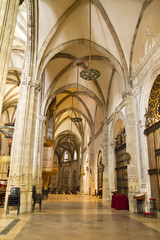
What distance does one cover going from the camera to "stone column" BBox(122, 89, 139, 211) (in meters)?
8.31

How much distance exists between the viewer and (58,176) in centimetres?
3631

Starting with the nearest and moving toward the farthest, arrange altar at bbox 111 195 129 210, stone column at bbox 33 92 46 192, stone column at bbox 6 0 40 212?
stone column at bbox 6 0 40 212
altar at bbox 111 195 129 210
stone column at bbox 33 92 46 192

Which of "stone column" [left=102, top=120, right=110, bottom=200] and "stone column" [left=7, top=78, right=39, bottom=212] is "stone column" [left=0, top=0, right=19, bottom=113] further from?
"stone column" [left=102, top=120, right=110, bottom=200]

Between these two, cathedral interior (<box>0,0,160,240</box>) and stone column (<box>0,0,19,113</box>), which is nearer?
stone column (<box>0,0,19,113</box>)

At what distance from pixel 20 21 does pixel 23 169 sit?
25.9ft

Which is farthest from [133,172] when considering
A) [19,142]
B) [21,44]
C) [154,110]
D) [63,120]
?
[63,120]

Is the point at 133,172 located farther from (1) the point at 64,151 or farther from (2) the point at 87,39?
(1) the point at 64,151

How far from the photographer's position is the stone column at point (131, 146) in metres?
8.31

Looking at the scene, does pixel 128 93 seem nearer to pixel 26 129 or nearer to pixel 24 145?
pixel 26 129

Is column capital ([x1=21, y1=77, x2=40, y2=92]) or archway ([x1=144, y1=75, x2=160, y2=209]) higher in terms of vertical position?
column capital ([x1=21, y1=77, x2=40, y2=92])

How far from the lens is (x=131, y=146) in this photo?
8.72 meters

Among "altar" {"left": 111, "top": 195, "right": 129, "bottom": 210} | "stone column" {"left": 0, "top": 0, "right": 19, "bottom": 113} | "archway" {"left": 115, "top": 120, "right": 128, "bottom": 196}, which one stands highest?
"stone column" {"left": 0, "top": 0, "right": 19, "bottom": 113}

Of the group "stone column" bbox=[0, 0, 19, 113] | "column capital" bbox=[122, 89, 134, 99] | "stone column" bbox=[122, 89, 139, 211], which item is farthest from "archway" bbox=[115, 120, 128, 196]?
"stone column" bbox=[0, 0, 19, 113]

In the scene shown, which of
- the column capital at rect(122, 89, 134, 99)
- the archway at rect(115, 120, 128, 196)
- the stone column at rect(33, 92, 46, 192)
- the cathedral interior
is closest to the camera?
the cathedral interior
